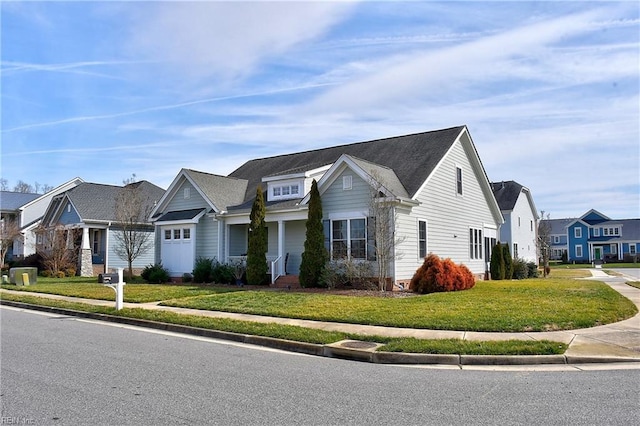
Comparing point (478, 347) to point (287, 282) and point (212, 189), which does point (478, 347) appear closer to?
point (287, 282)

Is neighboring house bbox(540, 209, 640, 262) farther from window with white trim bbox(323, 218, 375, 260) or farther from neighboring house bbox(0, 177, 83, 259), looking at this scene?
neighboring house bbox(0, 177, 83, 259)

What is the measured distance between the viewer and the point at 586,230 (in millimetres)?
70000

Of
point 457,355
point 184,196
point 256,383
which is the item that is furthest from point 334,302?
point 184,196

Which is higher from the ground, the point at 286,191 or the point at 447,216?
the point at 286,191

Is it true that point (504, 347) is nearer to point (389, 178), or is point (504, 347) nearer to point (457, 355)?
point (457, 355)

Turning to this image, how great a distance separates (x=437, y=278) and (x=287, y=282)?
256 inches

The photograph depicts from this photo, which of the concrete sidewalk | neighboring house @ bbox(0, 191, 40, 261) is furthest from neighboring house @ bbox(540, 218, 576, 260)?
the concrete sidewalk

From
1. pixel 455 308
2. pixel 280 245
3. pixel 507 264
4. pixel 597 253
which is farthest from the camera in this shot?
pixel 597 253

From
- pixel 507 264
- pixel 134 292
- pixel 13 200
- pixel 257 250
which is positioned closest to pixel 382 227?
pixel 257 250

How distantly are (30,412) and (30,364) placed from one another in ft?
9.26

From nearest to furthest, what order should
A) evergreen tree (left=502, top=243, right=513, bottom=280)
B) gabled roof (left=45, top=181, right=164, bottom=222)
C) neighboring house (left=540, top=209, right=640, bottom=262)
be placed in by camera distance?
1. evergreen tree (left=502, top=243, right=513, bottom=280)
2. gabled roof (left=45, top=181, right=164, bottom=222)
3. neighboring house (left=540, top=209, right=640, bottom=262)

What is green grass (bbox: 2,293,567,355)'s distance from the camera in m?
8.88

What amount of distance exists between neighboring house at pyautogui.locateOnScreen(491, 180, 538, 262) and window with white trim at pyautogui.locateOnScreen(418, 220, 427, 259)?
65.6 ft

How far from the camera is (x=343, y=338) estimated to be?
411 inches
